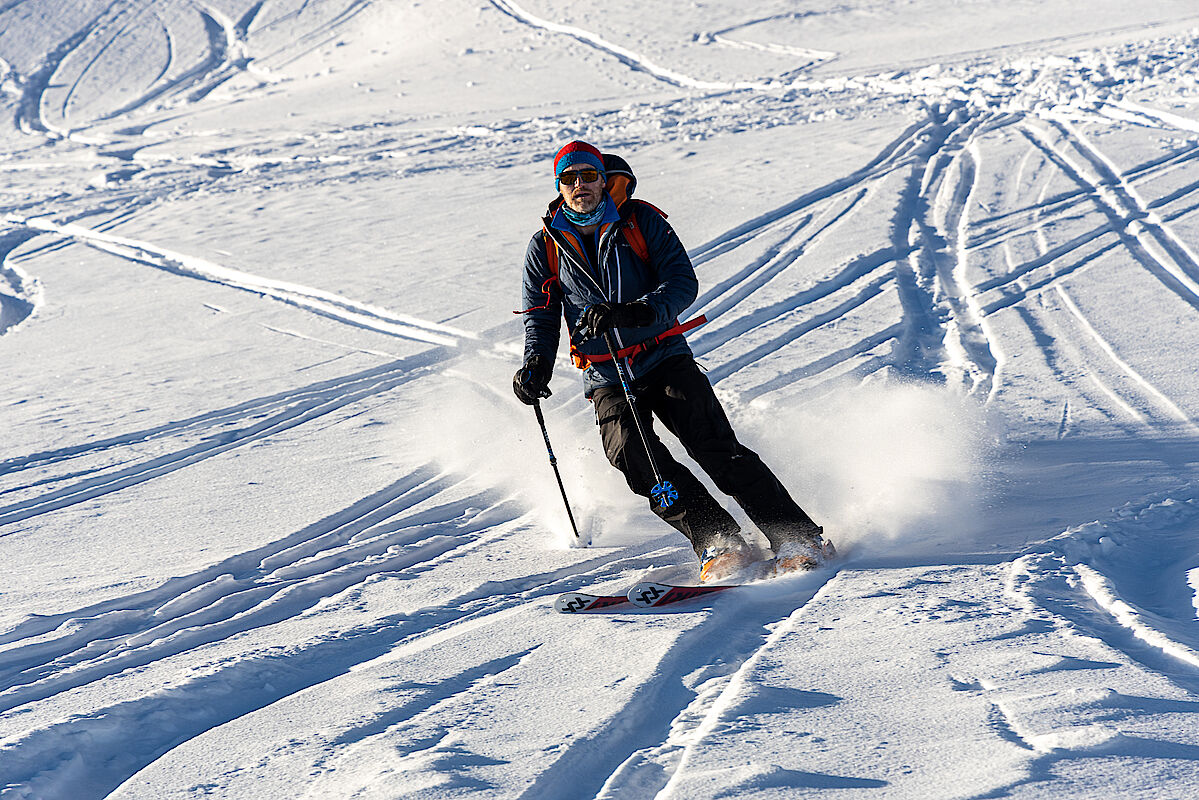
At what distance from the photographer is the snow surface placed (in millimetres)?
2611

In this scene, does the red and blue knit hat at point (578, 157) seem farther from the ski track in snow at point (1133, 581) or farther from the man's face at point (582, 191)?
the ski track in snow at point (1133, 581)

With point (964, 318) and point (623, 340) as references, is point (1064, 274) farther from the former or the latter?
point (623, 340)

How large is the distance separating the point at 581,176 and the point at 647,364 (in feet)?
2.72

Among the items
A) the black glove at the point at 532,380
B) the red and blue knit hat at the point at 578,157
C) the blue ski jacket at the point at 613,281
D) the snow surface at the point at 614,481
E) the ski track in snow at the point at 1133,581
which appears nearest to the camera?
the snow surface at the point at 614,481

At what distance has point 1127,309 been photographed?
6.71 meters

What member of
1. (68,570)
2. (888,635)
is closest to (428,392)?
(68,570)

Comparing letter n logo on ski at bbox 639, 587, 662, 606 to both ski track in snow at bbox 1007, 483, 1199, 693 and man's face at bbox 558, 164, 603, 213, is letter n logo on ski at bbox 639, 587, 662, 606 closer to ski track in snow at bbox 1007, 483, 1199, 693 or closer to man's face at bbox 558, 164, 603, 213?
ski track in snow at bbox 1007, 483, 1199, 693

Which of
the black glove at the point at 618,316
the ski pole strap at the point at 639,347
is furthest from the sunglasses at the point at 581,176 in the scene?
the ski pole strap at the point at 639,347

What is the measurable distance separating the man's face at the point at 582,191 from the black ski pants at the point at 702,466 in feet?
2.54

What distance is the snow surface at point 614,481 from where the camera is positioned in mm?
2611

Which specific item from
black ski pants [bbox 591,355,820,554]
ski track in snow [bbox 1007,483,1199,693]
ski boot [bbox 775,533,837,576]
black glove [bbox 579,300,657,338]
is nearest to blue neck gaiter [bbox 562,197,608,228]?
black glove [bbox 579,300,657,338]

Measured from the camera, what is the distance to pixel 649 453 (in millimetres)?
4035

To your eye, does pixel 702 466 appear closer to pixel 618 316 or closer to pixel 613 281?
pixel 618 316

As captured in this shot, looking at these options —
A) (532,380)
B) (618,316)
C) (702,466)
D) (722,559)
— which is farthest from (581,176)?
(722,559)
